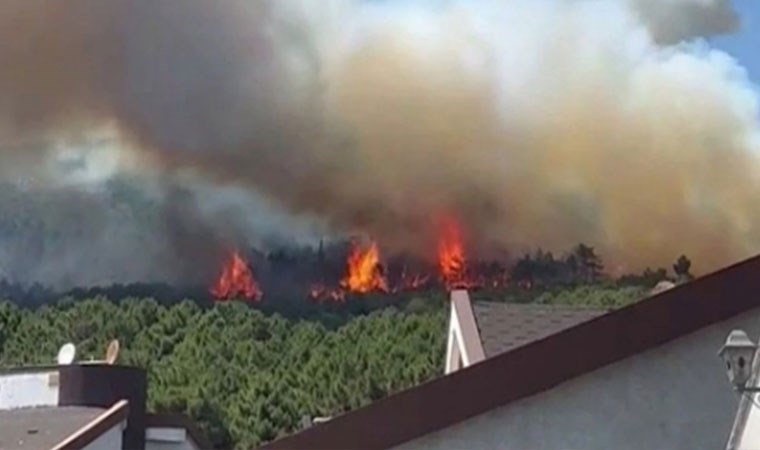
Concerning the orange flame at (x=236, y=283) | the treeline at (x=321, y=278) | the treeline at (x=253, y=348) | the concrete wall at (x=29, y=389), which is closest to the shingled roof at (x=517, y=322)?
the concrete wall at (x=29, y=389)

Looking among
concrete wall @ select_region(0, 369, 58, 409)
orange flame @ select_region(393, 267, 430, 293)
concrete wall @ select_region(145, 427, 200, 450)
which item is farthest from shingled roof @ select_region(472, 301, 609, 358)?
orange flame @ select_region(393, 267, 430, 293)

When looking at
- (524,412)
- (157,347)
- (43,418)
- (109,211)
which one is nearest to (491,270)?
(157,347)

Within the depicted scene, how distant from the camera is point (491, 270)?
59.3 feet

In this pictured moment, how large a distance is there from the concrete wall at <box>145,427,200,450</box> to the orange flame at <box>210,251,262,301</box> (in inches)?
447

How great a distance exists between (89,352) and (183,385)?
1.10 metres

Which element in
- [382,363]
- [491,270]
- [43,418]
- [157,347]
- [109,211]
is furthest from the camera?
[109,211]

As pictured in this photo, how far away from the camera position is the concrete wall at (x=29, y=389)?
24.6ft

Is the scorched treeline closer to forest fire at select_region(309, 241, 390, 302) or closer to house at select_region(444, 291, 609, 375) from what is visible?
forest fire at select_region(309, 241, 390, 302)

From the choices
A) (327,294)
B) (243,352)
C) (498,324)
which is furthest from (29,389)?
(327,294)

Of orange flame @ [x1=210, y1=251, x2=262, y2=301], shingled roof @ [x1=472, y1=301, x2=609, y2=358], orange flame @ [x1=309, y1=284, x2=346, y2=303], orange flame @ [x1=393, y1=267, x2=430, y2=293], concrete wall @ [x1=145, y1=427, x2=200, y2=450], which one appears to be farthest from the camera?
orange flame @ [x1=210, y1=251, x2=262, y2=301]

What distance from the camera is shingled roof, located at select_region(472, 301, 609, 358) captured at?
17.2 feet

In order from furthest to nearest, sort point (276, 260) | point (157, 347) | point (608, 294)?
point (276, 260) < point (157, 347) < point (608, 294)

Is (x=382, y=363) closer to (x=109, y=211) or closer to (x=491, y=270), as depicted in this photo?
(x=491, y=270)

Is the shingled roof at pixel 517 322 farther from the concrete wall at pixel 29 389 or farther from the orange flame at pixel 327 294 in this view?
the orange flame at pixel 327 294
